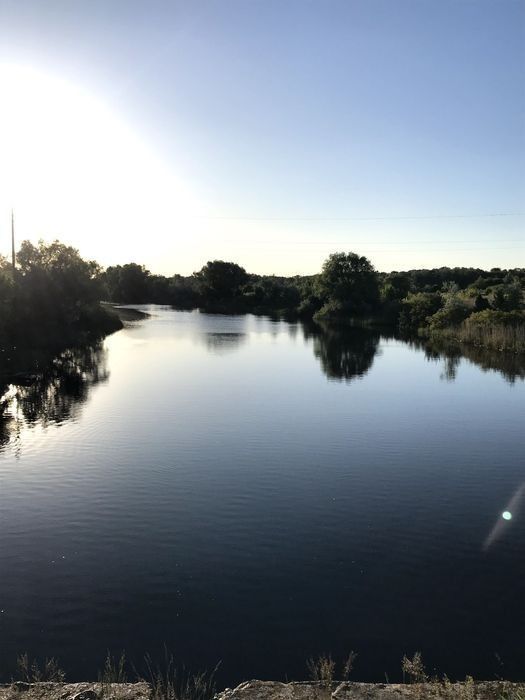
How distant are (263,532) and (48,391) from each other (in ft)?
77.8

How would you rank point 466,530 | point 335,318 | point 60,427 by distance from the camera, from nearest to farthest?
point 466,530
point 60,427
point 335,318

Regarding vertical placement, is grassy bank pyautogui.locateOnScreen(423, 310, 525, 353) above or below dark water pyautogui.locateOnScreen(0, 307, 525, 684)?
above

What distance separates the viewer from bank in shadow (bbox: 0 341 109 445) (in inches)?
1048

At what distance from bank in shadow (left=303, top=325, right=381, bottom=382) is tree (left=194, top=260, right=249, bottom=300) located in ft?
305

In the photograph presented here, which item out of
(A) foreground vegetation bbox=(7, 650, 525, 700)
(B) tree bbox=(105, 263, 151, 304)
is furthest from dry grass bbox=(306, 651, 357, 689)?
(B) tree bbox=(105, 263, 151, 304)

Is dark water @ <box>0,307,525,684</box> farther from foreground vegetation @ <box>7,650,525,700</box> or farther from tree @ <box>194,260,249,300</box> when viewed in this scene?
tree @ <box>194,260,249,300</box>

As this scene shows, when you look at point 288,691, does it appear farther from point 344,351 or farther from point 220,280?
point 220,280

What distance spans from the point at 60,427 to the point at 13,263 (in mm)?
→ 34983

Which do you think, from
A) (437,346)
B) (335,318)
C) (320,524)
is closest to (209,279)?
(335,318)

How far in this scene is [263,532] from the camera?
14.2 meters

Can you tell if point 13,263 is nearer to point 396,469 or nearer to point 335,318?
point 396,469

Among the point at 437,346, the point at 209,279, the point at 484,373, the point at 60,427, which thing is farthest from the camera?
the point at 209,279

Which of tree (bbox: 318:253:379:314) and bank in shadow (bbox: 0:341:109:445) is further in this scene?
tree (bbox: 318:253:379:314)

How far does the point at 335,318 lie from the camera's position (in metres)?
116
